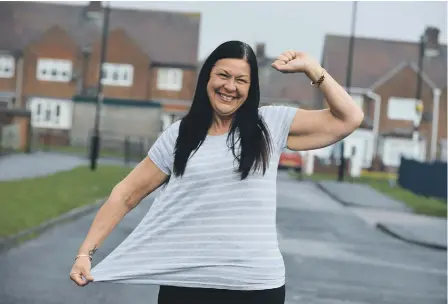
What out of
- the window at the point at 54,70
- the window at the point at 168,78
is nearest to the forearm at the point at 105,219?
the window at the point at 54,70

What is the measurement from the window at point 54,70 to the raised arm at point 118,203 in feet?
88.9

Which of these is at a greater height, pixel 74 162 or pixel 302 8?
pixel 302 8

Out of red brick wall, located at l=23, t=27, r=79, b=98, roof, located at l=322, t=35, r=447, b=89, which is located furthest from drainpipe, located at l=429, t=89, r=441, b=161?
red brick wall, located at l=23, t=27, r=79, b=98

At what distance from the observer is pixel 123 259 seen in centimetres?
249

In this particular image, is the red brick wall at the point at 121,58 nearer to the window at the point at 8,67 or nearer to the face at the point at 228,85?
the window at the point at 8,67

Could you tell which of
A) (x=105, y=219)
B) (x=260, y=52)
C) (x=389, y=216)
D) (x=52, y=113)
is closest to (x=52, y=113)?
(x=52, y=113)

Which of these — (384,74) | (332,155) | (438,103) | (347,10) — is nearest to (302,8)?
(347,10)

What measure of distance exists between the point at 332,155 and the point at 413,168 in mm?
Result: 4689

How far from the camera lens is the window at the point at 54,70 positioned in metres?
29.5

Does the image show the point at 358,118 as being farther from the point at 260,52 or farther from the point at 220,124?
the point at 260,52

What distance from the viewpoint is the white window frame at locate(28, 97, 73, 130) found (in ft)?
61.6

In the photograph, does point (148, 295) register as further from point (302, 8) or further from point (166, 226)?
point (166, 226)

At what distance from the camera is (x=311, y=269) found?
7.79m

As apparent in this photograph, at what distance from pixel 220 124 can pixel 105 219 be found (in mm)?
454
